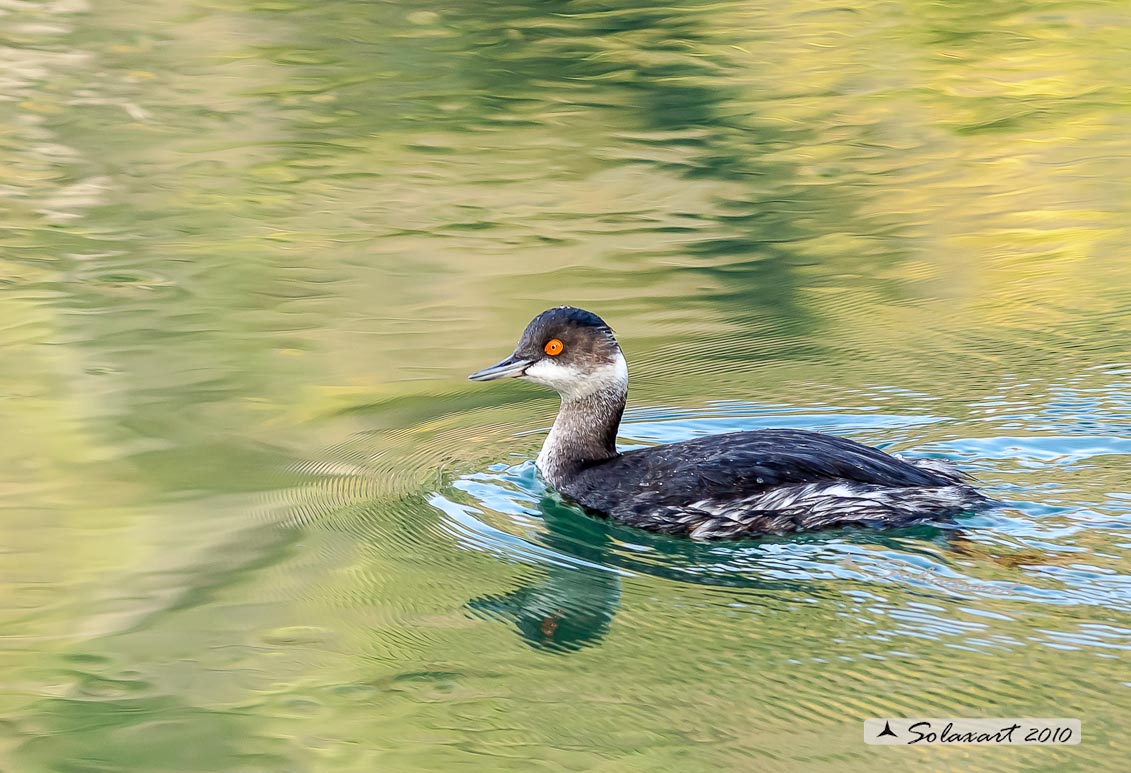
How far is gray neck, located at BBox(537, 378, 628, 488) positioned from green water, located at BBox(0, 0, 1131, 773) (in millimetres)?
226

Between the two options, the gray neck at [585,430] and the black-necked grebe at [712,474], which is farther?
the gray neck at [585,430]

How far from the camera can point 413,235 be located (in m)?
12.4

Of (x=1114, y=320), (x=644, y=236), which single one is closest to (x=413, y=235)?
(x=644, y=236)

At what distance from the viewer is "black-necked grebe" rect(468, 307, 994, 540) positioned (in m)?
6.75

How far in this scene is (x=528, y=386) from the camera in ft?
30.7

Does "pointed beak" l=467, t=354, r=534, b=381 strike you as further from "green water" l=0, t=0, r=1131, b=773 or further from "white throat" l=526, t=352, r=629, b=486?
"green water" l=0, t=0, r=1131, b=773

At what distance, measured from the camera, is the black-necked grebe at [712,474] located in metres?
6.75

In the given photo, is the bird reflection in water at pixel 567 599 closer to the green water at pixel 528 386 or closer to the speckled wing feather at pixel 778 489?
the green water at pixel 528 386

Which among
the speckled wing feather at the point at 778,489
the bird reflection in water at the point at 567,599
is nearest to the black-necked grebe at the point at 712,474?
the speckled wing feather at the point at 778,489

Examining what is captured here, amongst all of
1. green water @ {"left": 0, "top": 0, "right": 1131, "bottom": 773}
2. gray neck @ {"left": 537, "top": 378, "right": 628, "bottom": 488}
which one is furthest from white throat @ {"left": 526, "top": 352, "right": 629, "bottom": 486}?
green water @ {"left": 0, "top": 0, "right": 1131, "bottom": 773}

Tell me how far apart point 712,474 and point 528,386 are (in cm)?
260

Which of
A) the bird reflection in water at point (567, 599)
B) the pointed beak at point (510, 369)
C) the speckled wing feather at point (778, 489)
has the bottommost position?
the bird reflection in water at point (567, 599)

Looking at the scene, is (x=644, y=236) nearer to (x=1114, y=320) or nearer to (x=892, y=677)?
(x=1114, y=320)

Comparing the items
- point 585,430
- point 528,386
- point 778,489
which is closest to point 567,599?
point 778,489
